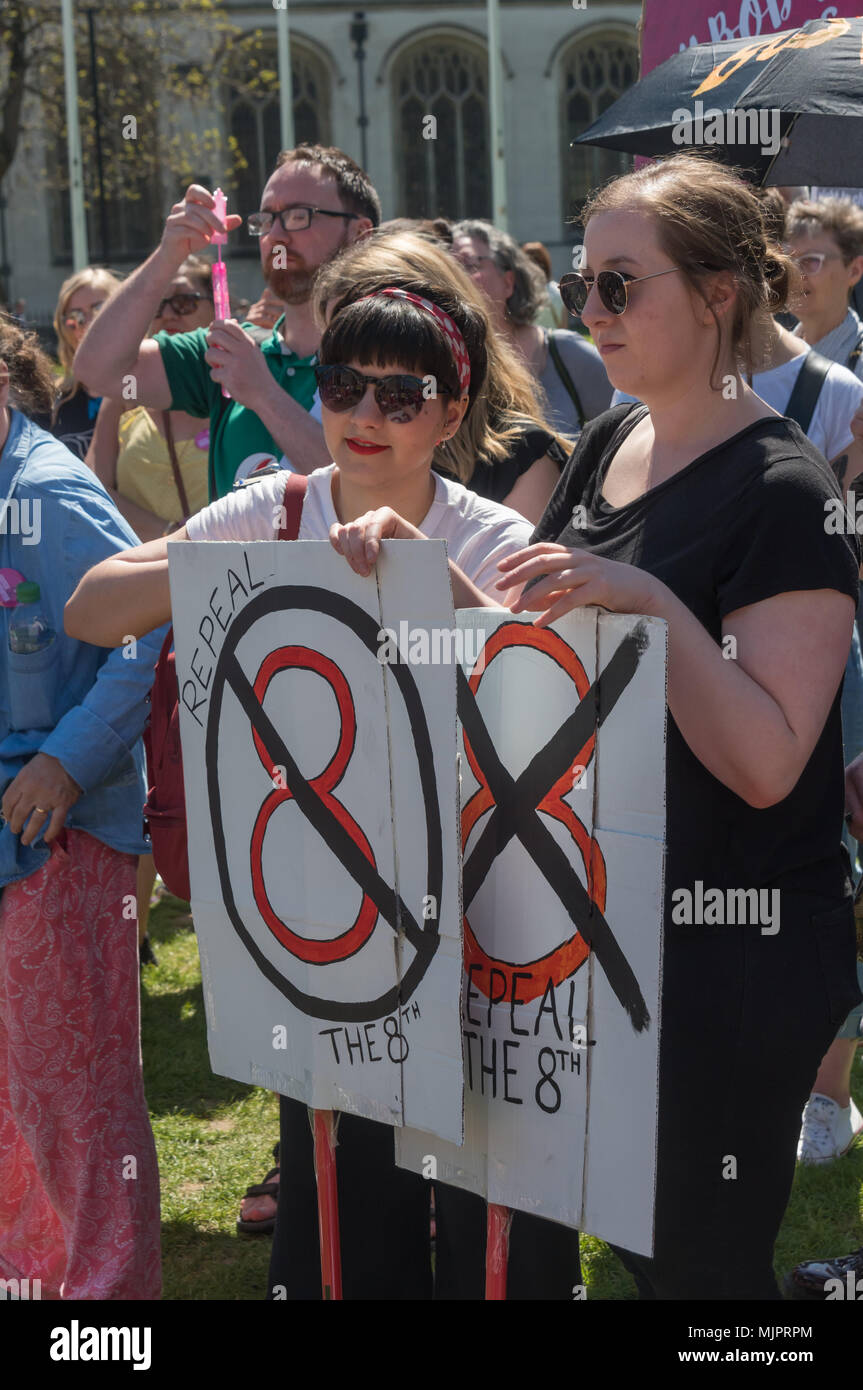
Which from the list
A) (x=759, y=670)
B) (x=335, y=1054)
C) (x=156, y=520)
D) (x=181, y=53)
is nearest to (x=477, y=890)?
(x=335, y=1054)

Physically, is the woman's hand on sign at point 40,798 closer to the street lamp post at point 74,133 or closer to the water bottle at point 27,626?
the water bottle at point 27,626

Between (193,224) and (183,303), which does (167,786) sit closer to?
(193,224)

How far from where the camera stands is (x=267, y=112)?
36.2 m

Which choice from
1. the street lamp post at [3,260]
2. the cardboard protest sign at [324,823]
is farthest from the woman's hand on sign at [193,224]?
the street lamp post at [3,260]

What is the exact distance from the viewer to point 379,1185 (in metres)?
2.32

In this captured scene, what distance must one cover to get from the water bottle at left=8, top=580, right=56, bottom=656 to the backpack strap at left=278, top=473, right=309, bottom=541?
0.76 metres

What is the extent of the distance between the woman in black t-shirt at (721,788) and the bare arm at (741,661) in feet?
0.04

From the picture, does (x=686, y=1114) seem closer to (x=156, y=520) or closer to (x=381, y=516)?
(x=381, y=516)

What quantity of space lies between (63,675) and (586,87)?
38.1 meters

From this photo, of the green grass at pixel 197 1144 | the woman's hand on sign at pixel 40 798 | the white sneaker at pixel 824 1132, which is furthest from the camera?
the white sneaker at pixel 824 1132

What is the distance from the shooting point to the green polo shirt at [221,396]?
3252mm

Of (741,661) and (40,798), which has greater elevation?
(741,661)

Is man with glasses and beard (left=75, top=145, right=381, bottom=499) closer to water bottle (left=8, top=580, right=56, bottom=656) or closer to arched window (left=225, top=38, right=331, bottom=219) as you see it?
water bottle (left=8, top=580, right=56, bottom=656)

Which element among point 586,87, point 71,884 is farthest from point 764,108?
point 586,87
